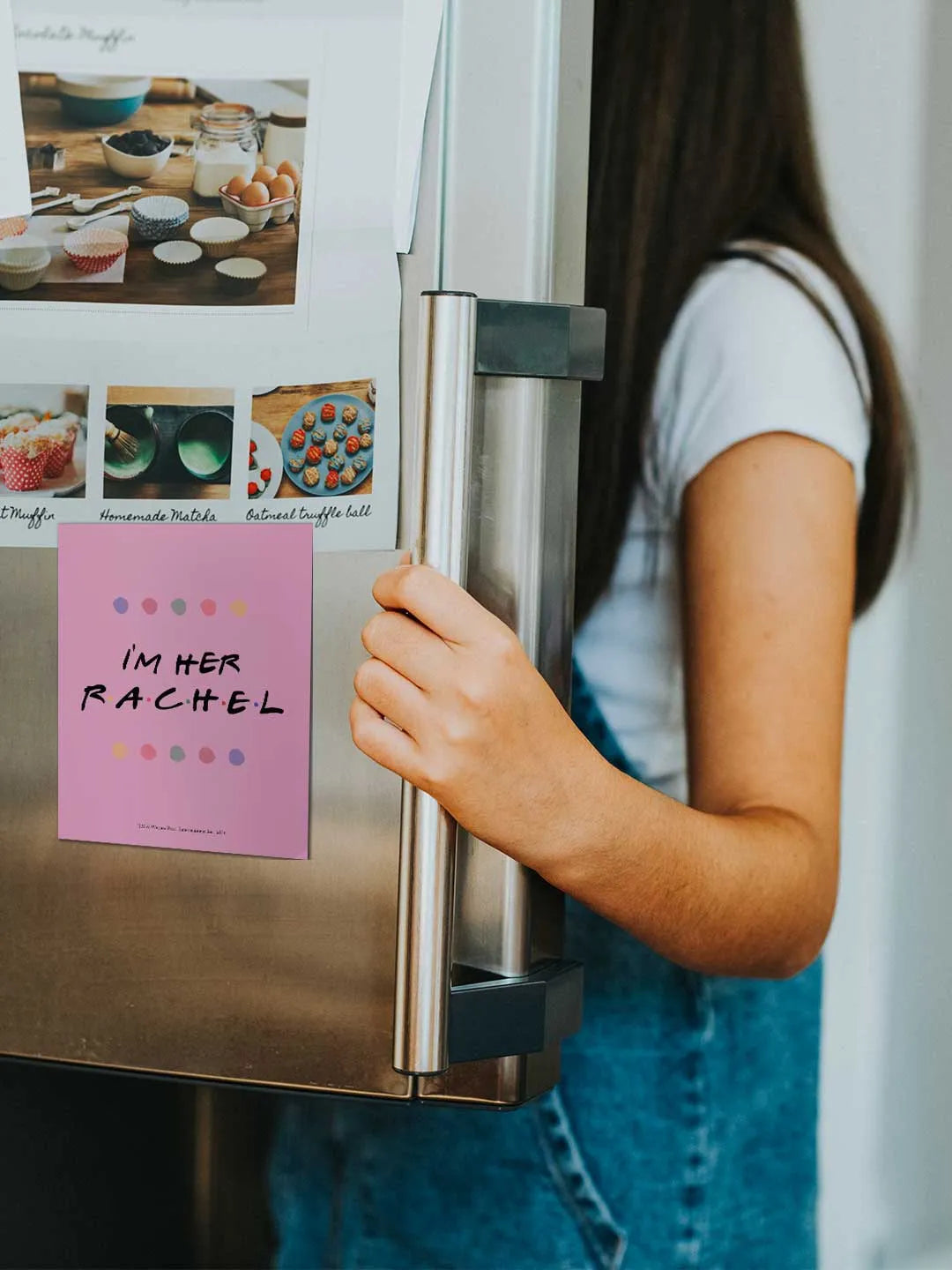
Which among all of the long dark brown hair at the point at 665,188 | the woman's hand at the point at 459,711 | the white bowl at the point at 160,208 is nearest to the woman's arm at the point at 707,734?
the woman's hand at the point at 459,711

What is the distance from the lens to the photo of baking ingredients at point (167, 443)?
59 cm

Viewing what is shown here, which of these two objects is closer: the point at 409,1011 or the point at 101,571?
the point at 409,1011

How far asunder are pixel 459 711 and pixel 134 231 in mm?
280

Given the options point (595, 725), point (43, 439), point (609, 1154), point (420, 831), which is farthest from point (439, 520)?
point (609, 1154)

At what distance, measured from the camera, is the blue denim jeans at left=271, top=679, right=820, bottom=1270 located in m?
0.81

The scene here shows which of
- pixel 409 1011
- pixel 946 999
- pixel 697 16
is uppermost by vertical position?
pixel 697 16

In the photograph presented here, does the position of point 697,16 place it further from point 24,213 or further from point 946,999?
point 946,999

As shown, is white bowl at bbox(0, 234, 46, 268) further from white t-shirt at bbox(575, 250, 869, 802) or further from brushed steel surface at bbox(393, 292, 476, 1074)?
white t-shirt at bbox(575, 250, 869, 802)

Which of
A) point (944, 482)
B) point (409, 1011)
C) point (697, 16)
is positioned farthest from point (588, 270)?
point (409, 1011)

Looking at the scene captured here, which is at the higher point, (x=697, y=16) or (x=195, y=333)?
(x=697, y=16)

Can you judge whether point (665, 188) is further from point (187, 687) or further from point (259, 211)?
point (187, 687)

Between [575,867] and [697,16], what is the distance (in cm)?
60

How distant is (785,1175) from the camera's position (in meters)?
0.90

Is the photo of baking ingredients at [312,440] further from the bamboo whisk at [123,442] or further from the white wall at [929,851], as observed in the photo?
the white wall at [929,851]
